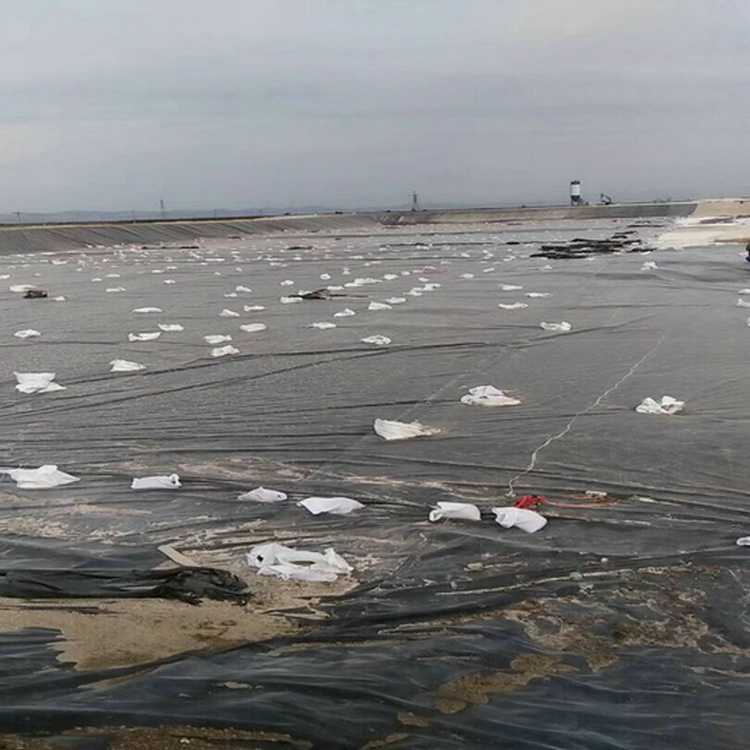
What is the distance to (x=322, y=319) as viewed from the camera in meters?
12.1

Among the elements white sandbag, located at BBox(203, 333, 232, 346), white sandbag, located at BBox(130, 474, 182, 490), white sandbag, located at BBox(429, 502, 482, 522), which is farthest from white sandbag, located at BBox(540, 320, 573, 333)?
white sandbag, located at BBox(130, 474, 182, 490)

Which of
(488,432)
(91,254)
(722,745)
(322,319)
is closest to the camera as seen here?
(722,745)

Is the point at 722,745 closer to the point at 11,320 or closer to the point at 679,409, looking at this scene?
the point at 679,409

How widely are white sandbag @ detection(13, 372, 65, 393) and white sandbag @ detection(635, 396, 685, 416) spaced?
507cm

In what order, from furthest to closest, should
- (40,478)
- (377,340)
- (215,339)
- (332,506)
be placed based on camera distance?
(215,339), (377,340), (40,478), (332,506)

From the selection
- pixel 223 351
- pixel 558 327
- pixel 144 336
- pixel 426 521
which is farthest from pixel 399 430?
pixel 144 336

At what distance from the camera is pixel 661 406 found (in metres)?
6.42

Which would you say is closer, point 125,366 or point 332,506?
point 332,506

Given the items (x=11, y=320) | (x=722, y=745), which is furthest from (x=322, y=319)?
(x=722, y=745)

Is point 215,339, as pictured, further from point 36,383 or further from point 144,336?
point 36,383

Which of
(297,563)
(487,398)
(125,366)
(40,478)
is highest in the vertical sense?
(125,366)

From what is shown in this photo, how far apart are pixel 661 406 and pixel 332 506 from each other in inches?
120

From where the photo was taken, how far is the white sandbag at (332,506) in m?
4.60

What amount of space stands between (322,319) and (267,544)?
8.21m
